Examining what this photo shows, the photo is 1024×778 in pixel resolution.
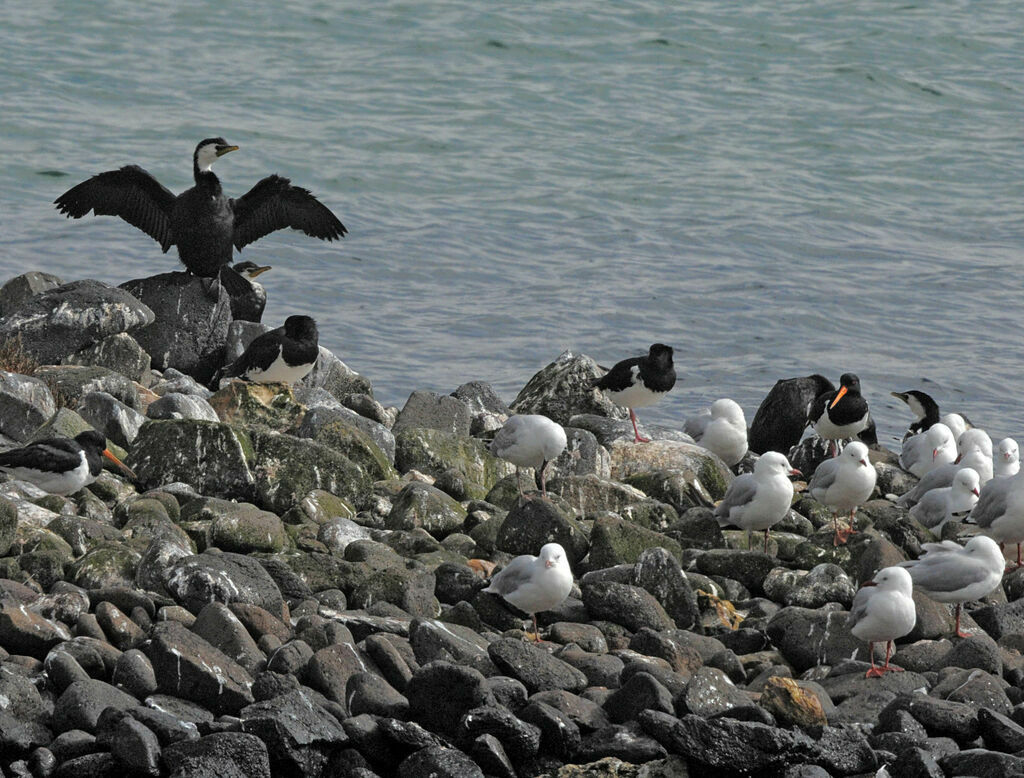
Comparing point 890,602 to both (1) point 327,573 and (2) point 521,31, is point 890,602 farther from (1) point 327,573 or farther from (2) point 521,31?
(2) point 521,31

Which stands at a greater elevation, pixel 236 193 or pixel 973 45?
pixel 973 45

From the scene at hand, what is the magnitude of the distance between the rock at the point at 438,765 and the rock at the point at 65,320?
6.71 meters

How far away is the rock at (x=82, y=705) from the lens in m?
6.04

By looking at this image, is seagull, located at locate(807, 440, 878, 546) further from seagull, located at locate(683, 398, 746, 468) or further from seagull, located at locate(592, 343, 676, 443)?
seagull, located at locate(592, 343, 676, 443)

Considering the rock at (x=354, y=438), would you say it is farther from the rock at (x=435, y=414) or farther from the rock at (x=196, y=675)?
the rock at (x=196, y=675)

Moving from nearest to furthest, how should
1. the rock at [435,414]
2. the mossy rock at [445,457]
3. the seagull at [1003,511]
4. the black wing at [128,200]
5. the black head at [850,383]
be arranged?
the seagull at [1003,511] → the mossy rock at [445,457] → the rock at [435,414] → the black head at [850,383] → the black wing at [128,200]

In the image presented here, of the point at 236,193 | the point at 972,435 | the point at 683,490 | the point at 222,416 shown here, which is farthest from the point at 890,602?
the point at 236,193

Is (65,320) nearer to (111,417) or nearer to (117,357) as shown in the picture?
(117,357)

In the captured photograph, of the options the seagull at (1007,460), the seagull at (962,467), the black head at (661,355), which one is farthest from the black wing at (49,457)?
the seagull at (1007,460)

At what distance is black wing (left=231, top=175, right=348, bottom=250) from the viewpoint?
12.9 m

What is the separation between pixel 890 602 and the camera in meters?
7.20

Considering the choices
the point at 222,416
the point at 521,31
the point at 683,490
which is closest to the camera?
the point at 683,490

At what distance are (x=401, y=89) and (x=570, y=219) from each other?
5.76 m

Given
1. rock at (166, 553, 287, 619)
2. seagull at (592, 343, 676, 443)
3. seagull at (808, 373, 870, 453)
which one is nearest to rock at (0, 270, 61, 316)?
seagull at (592, 343, 676, 443)
